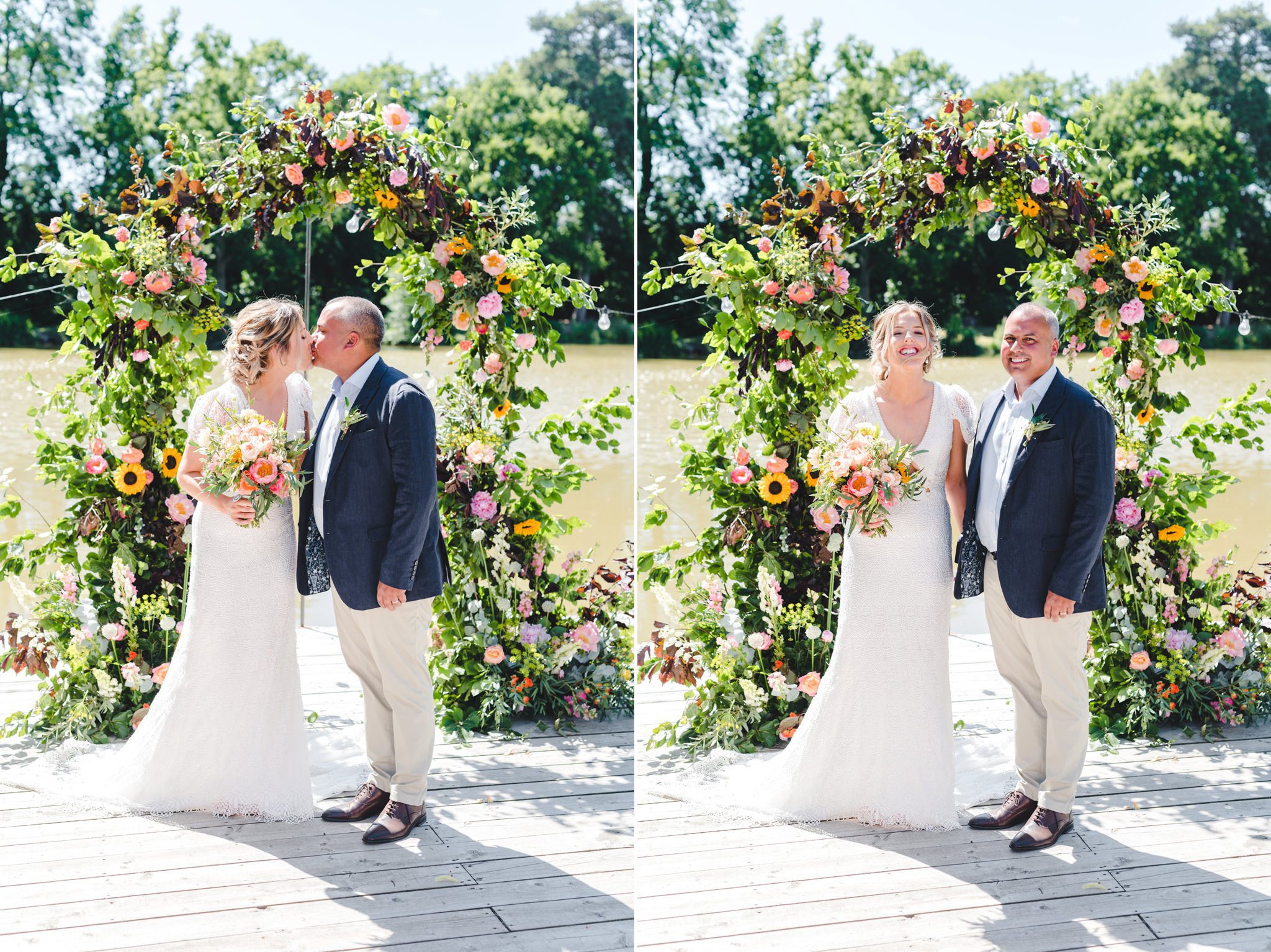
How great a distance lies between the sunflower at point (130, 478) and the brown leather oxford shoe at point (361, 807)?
1464mm

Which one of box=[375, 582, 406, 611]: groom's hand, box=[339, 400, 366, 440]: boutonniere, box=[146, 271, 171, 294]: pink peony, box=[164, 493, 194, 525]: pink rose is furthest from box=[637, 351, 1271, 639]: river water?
box=[146, 271, 171, 294]: pink peony

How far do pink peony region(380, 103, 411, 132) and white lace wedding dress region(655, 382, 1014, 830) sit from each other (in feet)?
6.39

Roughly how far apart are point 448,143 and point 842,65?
21081 mm

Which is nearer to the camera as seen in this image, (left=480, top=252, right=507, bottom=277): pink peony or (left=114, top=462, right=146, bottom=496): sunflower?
(left=114, top=462, right=146, bottom=496): sunflower

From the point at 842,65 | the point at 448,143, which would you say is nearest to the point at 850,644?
the point at 448,143

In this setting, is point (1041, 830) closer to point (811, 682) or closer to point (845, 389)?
point (811, 682)

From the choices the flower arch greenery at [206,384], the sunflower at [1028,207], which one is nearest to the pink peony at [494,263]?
the flower arch greenery at [206,384]

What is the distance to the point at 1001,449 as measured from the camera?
3.15 meters

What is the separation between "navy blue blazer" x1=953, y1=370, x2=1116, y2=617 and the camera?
9.84ft

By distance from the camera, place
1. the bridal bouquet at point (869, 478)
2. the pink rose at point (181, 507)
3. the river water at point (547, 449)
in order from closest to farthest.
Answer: the bridal bouquet at point (869, 478), the pink rose at point (181, 507), the river water at point (547, 449)

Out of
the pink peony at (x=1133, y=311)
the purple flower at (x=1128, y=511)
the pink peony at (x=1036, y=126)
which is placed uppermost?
the pink peony at (x=1036, y=126)

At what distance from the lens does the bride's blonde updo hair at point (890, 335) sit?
10.5ft

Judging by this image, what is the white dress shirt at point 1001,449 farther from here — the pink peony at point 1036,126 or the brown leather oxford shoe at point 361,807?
the brown leather oxford shoe at point 361,807

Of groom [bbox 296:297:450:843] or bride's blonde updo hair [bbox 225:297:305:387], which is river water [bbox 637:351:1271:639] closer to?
groom [bbox 296:297:450:843]
